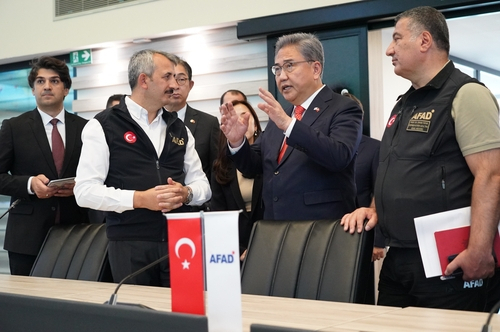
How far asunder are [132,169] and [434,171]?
1.24m

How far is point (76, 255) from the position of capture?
2.70 m

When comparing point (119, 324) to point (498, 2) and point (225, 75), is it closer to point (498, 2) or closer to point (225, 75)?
point (498, 2)

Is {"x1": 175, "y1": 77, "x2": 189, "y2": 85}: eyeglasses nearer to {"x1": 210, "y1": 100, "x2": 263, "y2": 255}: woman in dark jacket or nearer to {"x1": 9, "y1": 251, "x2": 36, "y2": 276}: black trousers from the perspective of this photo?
{"x1": 210, "y1": 100, "x2": 263, "y2": 255}: woman in dark jacket

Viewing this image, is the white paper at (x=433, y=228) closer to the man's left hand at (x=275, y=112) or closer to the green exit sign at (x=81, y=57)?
the man's left hand at (x=275, y=112)

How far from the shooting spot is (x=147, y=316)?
130cm

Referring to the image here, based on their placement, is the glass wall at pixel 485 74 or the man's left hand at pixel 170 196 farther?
the glass wall at pixel 485 74

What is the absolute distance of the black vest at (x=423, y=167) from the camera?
7.18ft

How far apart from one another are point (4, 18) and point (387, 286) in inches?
208

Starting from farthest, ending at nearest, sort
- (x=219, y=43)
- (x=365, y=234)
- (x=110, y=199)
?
(x=219, y=43)
(x=110, y=199)
(x=365, y=234)

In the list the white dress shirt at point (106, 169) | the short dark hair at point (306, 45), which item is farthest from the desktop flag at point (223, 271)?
the short dark hair at point (306, 45)

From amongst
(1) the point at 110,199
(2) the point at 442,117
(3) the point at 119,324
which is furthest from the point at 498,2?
(3) the point at 119,324

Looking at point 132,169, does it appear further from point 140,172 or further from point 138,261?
point 138,261

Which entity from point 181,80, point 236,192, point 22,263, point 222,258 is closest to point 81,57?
point 181,80

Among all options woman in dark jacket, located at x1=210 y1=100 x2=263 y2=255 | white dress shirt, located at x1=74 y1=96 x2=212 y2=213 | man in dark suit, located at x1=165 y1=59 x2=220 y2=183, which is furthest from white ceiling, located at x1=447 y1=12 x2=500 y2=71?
white dress shirt, located at x1=74 y1=96 x2=212 y2=213
